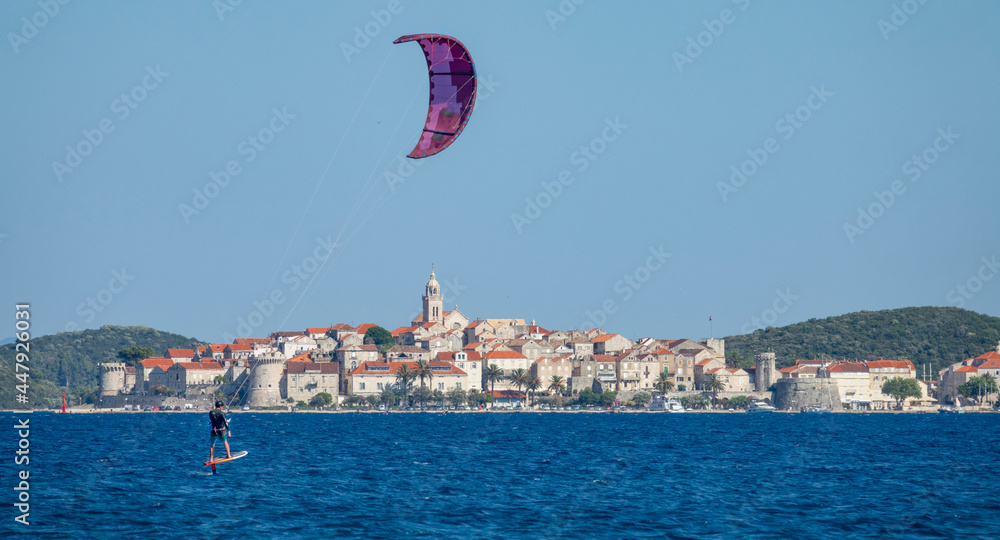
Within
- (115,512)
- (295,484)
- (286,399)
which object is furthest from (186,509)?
(286,399)

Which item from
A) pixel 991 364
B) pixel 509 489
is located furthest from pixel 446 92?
pixel 991 364

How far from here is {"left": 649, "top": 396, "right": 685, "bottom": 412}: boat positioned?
130m

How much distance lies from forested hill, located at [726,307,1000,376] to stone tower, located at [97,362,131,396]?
8268 cm

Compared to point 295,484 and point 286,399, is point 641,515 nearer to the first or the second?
point 295,484

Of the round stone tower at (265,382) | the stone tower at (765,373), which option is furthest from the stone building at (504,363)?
the stone tower at (765,373)

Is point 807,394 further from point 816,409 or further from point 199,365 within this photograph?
point 199,365

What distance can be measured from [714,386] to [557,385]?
1789cm

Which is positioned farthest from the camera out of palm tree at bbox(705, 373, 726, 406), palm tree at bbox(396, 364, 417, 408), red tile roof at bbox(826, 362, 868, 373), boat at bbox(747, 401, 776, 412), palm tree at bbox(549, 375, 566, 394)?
red tile roof at bbox(826, 362, 868, 373)

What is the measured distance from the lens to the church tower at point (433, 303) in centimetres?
15775

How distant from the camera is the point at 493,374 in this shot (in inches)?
5094

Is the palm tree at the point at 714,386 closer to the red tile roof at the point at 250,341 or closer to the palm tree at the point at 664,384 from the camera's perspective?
the palm tree at the point at 664,384

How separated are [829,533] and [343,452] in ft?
104

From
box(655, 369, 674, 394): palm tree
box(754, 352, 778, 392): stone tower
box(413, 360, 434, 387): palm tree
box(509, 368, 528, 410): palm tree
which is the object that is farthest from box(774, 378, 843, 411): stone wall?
box(413, 360, 434, 387): palm tree

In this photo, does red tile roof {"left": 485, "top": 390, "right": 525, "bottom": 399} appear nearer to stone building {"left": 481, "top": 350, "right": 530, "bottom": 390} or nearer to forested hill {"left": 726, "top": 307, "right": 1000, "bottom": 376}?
stone building {"left": 481, "top": 350, "right": 530, "bottom": 390}
